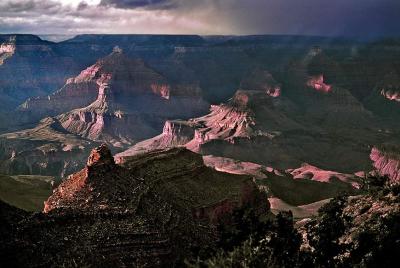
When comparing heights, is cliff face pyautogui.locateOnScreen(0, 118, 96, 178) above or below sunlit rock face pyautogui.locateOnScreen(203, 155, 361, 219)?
below

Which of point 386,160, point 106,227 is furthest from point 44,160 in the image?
point 106,227

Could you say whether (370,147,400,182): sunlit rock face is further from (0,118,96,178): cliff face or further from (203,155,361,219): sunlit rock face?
(0,118,96,178): cliff face

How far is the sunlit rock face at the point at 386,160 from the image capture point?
498 feet

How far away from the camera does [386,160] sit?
15688cm

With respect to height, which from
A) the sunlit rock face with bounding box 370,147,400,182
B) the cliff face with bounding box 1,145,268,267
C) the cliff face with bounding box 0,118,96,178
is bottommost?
the cliff face with bounding box 0,118,96,178

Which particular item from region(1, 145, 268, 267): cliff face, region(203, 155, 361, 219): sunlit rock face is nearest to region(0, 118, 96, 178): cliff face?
region(203, 155, 361, 219): sunlit rock face

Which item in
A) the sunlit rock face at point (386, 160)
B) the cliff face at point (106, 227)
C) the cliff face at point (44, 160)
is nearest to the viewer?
the cliff face at point (106, 227)

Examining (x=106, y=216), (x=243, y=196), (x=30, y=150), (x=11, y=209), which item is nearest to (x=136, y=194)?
(x=106, y=216)

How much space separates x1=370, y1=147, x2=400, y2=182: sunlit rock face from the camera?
15175 cm

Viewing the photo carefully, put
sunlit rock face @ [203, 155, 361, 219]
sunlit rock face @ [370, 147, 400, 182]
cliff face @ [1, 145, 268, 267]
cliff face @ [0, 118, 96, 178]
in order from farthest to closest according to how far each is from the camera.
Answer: cliff face @ [0, 118, 96, 178] < sunlit rock face @ [370, 147, 400, 182] < sunlit rock face @ [203, 155, 361, 219] < cliff face @ [1, 145, 268, 267]

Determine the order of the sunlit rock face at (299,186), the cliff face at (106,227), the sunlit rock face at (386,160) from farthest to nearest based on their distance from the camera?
the sunlit rock face at (386,160) < the sunlit rock face at (299,186) < the cliff face at (106,227)

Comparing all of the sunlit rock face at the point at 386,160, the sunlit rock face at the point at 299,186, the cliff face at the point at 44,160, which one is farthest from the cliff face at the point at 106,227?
the cliff face at the point at 44,160

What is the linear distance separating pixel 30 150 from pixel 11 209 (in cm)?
15662

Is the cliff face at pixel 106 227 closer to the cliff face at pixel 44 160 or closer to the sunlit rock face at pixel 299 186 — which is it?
the sunlit rock face at pixel 299 186
